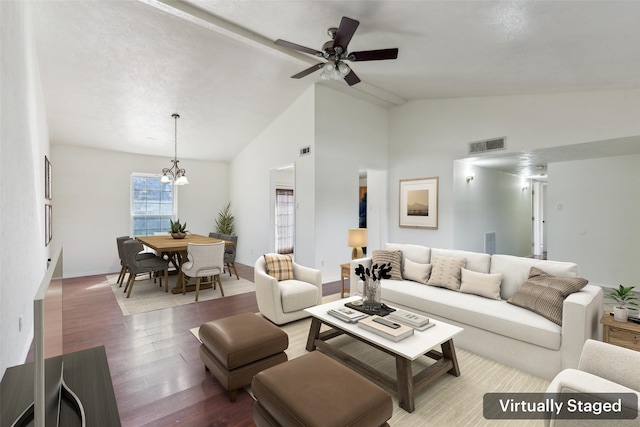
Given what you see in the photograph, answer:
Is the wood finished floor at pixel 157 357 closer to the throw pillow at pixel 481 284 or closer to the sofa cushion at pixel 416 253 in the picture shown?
the sofa cushion at pixel 416 253

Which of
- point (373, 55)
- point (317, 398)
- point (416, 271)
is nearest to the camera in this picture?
point (317, 398)

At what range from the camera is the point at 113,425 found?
1.08 metres

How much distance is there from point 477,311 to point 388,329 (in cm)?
104

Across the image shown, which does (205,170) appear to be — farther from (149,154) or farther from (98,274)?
(98,274)

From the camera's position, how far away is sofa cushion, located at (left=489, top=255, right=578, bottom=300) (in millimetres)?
2797

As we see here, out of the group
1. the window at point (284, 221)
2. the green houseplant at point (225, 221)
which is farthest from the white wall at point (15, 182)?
the window at point (284, 221)

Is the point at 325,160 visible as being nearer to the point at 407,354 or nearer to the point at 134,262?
the point at 134,262

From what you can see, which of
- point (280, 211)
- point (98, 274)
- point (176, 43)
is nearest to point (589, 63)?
Result: point (176, 43)

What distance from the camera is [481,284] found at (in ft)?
10.1

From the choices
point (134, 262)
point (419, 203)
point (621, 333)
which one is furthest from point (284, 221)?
point (621, 333)

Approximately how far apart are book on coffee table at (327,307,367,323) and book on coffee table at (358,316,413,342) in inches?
2.5

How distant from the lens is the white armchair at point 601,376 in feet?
4.43

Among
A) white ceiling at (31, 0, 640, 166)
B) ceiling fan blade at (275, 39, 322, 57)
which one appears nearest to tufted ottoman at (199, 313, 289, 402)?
ceiling fan blade at (275, 39, 322, 57)

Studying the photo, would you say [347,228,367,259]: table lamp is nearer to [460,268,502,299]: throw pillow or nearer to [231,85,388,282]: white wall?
[231,85,388,282]: white wall
